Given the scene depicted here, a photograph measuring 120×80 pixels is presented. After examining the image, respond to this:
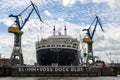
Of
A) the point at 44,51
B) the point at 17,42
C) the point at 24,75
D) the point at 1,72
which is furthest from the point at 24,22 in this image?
the point at 24,75

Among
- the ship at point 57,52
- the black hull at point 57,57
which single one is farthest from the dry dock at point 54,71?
the black hull at point 57,57

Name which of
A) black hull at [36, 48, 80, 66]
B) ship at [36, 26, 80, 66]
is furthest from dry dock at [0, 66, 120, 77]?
black hull at [36, 48, 80, 66]

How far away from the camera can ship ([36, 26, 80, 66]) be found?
444 ft

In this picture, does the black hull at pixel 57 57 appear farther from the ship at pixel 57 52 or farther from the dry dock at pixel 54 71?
the dry dock at pixel 54 71

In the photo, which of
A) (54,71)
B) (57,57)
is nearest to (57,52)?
(57,57)

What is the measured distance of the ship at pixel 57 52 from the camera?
13525 cm

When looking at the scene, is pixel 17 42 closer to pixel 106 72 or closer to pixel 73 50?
pixel 73 50

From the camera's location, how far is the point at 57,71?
4555 inches

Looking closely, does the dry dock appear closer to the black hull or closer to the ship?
the ship

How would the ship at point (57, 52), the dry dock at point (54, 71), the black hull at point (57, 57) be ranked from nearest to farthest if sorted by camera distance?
the dry dock at point (54, 71)
the black hull at point (57, 57)
the ship at point (57, 52)

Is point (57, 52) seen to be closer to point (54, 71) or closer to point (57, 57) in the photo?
point (57, 57)

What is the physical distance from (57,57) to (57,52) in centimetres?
295

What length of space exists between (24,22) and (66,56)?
39.4 m

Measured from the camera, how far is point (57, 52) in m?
136
